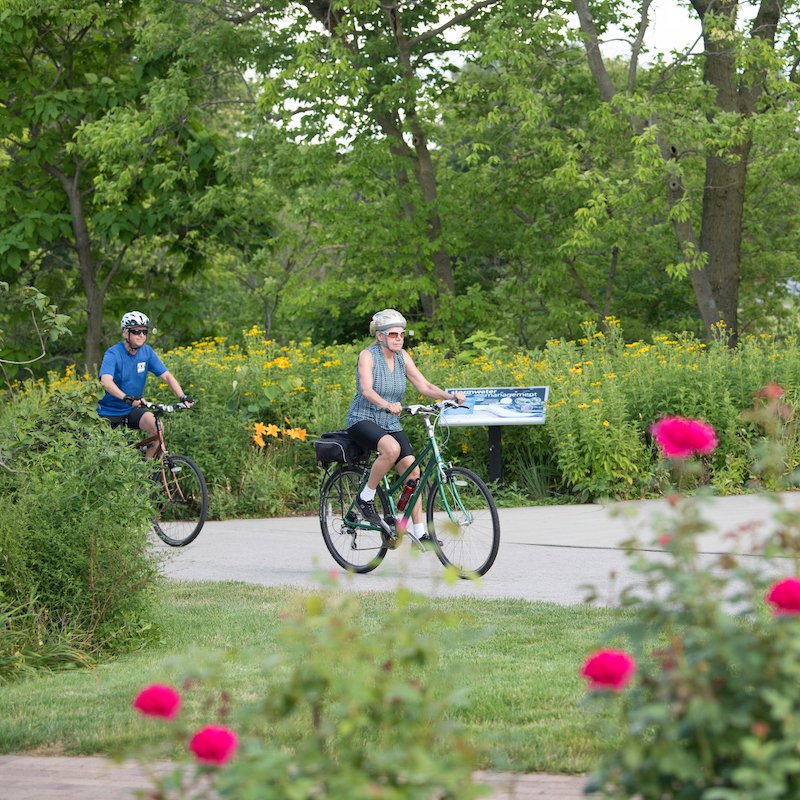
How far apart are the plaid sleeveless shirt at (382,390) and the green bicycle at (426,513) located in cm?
20

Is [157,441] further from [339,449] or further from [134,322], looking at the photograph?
[339,449]

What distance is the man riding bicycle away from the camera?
1156 centimetres

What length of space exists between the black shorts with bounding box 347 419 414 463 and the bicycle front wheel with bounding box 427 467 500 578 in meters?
0.33

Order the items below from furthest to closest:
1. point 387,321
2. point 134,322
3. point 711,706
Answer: point 134,322 < point 387,321 < point 711,706

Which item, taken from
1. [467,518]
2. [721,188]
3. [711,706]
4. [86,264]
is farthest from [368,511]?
[86,264]

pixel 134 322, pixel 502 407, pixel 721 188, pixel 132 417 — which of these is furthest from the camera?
pixel 721 188

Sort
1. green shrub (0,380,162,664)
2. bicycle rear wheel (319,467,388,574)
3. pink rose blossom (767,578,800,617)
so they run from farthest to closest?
bicycle rear wheel (319,467,388,574) → green shrub (0,380,162,664) → pink rose blossom (767,578,800,617)

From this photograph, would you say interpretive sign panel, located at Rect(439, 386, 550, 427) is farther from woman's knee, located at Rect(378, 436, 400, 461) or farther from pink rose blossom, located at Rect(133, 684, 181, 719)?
pink rose blossom, located at Rect(133, 684, 181, 719)

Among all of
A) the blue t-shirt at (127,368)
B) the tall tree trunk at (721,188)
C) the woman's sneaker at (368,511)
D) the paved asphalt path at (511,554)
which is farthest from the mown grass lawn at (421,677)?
the tall tree trunk at (721,188)

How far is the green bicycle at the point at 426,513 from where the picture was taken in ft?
30.3

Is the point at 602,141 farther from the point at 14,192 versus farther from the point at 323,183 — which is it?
the point at 14,192

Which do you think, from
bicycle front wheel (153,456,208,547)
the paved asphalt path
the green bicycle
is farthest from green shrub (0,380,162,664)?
bicycle front wheel (153,456,208,547)

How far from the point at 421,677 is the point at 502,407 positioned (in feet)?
25.9

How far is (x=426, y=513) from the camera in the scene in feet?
31.2
